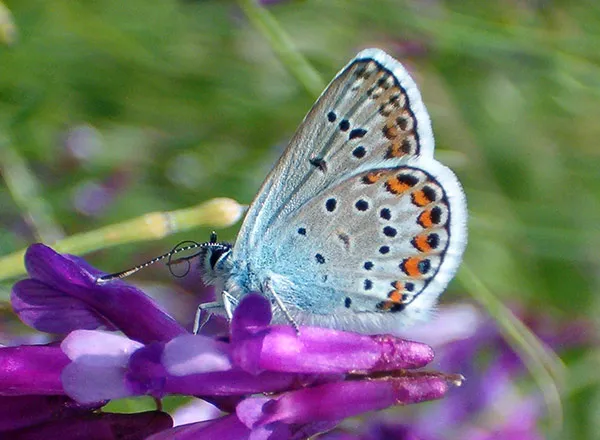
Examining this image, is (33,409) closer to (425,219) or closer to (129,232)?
(129,232)

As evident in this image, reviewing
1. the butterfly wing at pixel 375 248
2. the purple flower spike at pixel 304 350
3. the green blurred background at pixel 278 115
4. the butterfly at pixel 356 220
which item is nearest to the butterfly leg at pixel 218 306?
the butterfly at pixel 356 220

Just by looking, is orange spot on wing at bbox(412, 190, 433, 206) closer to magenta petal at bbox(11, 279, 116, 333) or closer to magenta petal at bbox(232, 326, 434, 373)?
magenta petal at bbox(232, 326, 434, 373)

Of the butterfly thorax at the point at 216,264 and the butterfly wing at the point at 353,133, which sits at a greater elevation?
the butterfly wing at the point at 353,133

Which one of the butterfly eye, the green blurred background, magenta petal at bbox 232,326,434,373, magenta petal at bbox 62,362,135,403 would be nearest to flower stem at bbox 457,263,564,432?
the green blurred background

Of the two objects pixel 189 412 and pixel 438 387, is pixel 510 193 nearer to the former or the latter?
pixel 189 412

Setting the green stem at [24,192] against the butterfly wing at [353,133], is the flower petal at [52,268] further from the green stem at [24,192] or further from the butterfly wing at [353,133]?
the green stem at [24,192]

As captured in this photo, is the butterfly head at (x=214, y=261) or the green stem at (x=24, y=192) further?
the green stem at (x=24, y=192)
